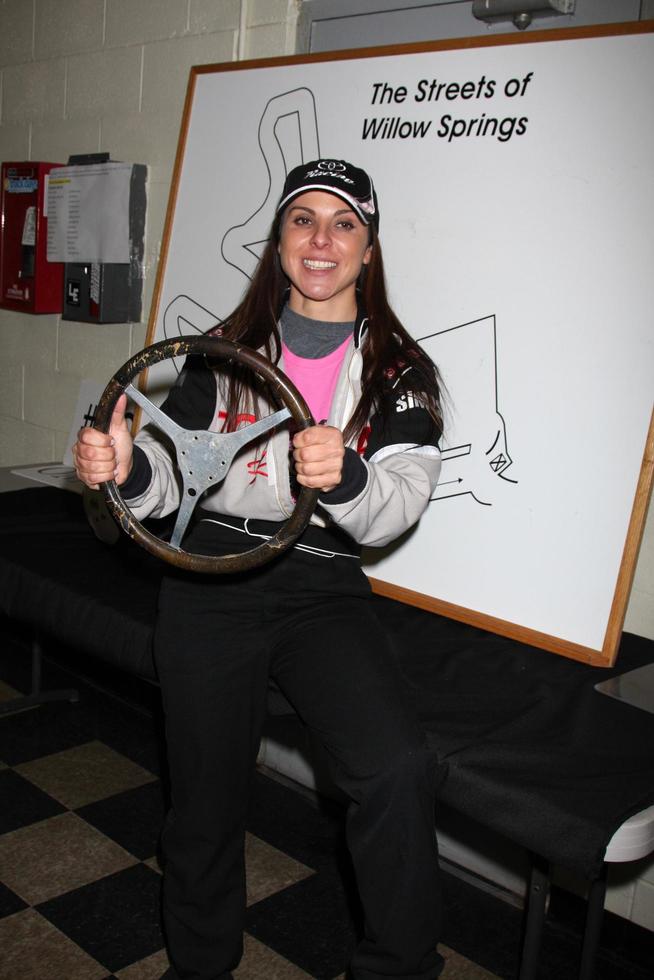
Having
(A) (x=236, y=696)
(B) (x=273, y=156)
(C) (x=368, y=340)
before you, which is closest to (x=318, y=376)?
(C) (x=368, y=340)

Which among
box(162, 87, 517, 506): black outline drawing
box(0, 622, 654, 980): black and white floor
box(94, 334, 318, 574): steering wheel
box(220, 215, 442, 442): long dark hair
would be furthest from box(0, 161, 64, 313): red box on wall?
box(94, 334, 318, 574): steering wheel

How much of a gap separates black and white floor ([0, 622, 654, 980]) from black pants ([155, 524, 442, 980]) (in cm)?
28

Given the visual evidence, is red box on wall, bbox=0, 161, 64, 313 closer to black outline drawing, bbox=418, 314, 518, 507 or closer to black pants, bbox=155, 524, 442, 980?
black outline drawing, bbox=418, 314, 518, 507

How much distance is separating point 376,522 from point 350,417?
23 centimetres

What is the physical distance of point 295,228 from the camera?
1.69 metres

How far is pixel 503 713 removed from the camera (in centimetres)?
158

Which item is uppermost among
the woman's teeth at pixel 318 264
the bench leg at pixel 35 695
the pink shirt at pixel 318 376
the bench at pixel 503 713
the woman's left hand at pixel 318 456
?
the woman's teeth at pixel 318 264

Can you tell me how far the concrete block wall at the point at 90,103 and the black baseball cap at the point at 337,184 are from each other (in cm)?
89

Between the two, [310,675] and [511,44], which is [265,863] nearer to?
[310,675]

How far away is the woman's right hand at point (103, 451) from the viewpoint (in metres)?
1.47

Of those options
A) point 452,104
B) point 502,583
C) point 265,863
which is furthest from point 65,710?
point 452,104

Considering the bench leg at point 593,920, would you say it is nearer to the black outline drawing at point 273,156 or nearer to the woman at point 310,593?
the woman at point 310,593

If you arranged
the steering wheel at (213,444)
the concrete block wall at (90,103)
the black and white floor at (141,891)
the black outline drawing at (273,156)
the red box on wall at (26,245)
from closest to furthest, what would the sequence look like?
the steering wheel at (213,444) → the black and white floor at (141,891) → the black outline drawing at (273,156) → the concrete block wall at (90,103) → the red box on wall at (26,245)

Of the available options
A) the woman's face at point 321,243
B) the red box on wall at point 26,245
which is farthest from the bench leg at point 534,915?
the red box on wall at point 26,245
